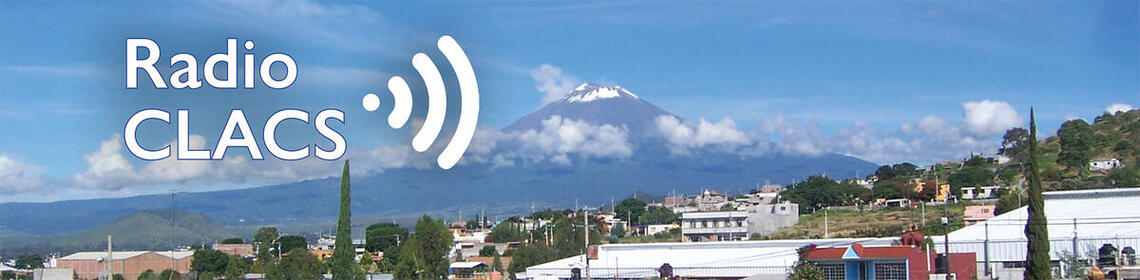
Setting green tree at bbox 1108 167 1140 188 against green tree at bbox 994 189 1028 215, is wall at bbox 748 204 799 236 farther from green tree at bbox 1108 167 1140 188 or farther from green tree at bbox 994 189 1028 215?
green tree at bbox 1108 167 1140 188

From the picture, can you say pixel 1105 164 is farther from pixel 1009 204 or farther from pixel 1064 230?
pixel 1064 230

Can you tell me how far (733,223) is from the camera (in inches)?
2135

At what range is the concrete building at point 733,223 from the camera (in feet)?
177

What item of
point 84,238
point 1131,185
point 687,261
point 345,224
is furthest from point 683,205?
point 345,224

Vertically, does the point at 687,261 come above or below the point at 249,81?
below

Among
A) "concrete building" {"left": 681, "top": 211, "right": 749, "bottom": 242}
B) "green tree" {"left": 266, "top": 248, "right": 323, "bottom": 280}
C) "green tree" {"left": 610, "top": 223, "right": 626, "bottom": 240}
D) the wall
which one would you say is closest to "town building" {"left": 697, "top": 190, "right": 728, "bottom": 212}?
"green tree" {"left": 610, "top": 223, "right": 626, "bottom": 240}

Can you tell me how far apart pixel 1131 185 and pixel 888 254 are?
33061mm

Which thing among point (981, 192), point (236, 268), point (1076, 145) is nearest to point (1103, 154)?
point (1076, 145)

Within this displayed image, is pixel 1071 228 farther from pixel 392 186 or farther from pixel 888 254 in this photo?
pixel 392 186

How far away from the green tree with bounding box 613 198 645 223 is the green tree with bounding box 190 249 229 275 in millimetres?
27800

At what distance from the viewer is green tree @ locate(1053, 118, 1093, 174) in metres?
64.5

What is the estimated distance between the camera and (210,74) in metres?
15.4

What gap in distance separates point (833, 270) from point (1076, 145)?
4648 cm

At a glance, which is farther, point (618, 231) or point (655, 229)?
point (618, 231)
